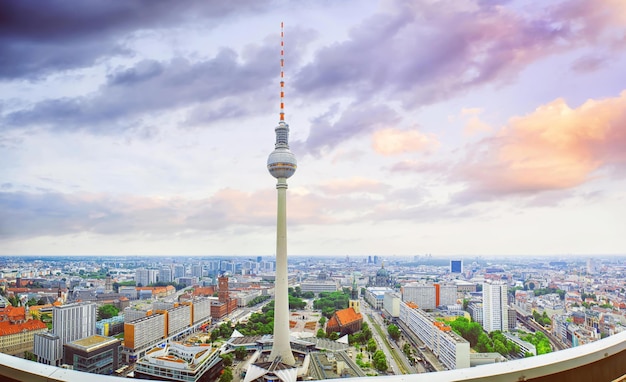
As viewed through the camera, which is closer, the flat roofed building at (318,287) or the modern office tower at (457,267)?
the flat roofed building at (318,287)

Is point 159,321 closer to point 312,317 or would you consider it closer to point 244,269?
point 312,317

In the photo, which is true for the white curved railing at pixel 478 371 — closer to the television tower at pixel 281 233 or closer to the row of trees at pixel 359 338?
the television tower at pixel 281 233

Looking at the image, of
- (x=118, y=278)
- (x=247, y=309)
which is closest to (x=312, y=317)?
(x=247, y=309)

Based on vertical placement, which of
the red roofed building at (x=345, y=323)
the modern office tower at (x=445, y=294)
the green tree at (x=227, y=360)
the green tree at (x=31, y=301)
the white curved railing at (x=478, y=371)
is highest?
the white curved railing at (x=478, y=371)

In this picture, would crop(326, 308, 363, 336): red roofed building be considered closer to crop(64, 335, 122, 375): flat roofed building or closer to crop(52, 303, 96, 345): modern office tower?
crop(64, 335, 122, 375): flat roofed building

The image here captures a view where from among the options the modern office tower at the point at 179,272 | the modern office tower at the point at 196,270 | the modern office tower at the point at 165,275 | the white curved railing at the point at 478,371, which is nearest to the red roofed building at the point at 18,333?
the white curved railing at the point at 478,371

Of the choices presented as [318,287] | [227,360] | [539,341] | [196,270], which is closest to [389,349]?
[539,341]
